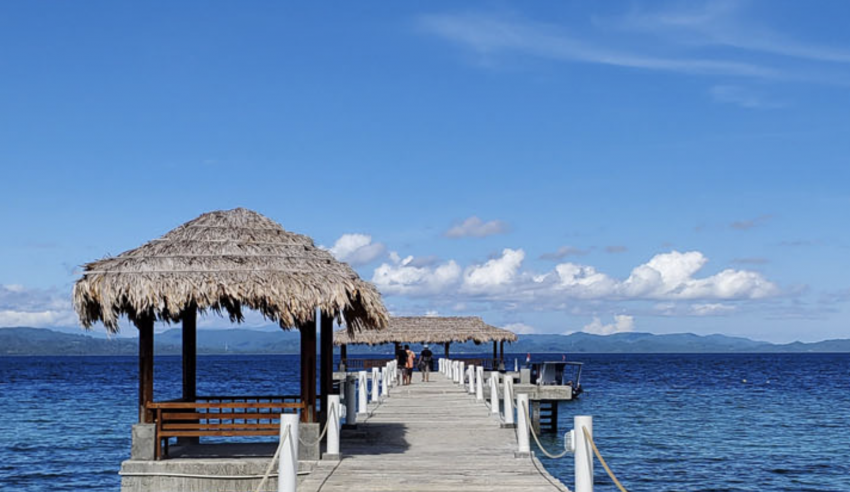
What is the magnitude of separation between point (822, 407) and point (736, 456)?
23.1 metres

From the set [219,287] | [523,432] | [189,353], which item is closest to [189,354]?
[189,353]

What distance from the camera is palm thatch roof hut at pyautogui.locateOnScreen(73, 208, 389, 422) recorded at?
13.6 m

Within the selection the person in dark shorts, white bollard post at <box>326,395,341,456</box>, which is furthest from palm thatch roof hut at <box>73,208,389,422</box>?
the person in dark shorts

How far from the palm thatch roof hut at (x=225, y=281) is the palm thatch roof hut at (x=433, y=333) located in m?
33.2

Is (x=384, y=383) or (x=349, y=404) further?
(x=384, y=383)

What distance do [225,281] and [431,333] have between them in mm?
35490

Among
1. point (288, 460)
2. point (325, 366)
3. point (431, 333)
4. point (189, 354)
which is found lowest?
point (288, 460)

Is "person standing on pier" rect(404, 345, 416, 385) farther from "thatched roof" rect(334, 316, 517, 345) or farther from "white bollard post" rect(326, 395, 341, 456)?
"white bollard post" rect(326, 395, 341, 456)

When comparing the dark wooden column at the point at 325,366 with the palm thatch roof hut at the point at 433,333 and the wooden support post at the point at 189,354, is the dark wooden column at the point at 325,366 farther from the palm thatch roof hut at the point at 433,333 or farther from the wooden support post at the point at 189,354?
the palm thatch roof hut at the point at 433,333

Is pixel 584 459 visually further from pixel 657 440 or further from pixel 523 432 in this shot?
pixel 657 440

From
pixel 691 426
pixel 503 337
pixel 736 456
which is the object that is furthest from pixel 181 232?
pixel 503 337

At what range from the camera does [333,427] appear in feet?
46.3

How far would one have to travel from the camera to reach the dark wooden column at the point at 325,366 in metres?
16.2

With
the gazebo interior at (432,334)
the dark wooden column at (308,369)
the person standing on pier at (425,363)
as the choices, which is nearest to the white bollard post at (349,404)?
the dark wooden column at (308,369)
